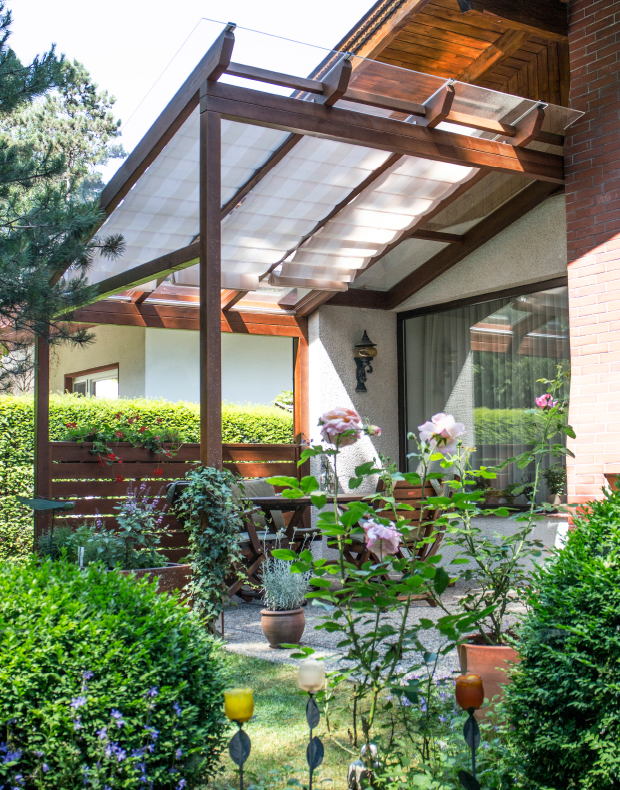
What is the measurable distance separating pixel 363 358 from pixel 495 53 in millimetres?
3384

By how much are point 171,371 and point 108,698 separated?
890cm

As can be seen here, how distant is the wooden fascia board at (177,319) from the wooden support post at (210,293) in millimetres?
3116

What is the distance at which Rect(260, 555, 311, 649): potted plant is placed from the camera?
15.0 feet

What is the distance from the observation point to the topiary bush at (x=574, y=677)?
5.90 ft

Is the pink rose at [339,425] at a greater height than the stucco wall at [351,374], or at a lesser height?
lesser

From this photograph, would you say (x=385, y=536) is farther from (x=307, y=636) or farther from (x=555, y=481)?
(x=555, y=481)

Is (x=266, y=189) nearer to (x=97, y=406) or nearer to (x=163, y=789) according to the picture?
(x=97, y=406)

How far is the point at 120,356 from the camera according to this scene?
11.4 m

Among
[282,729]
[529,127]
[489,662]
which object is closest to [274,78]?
[529,127]

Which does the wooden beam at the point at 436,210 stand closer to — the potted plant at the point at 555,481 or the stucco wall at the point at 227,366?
the potted plant at the point at 555,481

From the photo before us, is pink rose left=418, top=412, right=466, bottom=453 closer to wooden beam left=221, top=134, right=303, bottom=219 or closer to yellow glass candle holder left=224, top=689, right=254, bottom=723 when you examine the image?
yellow glass candle holder left=224, top=689, right=254, bottom=723

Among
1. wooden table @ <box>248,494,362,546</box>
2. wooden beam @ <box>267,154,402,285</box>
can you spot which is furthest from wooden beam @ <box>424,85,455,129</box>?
wooden table @ <box>248,494,362,546</box>

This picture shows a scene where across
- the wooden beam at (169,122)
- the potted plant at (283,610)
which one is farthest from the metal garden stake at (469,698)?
the wooden beam at (169,122)

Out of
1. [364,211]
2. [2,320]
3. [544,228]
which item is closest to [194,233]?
[364,211]
